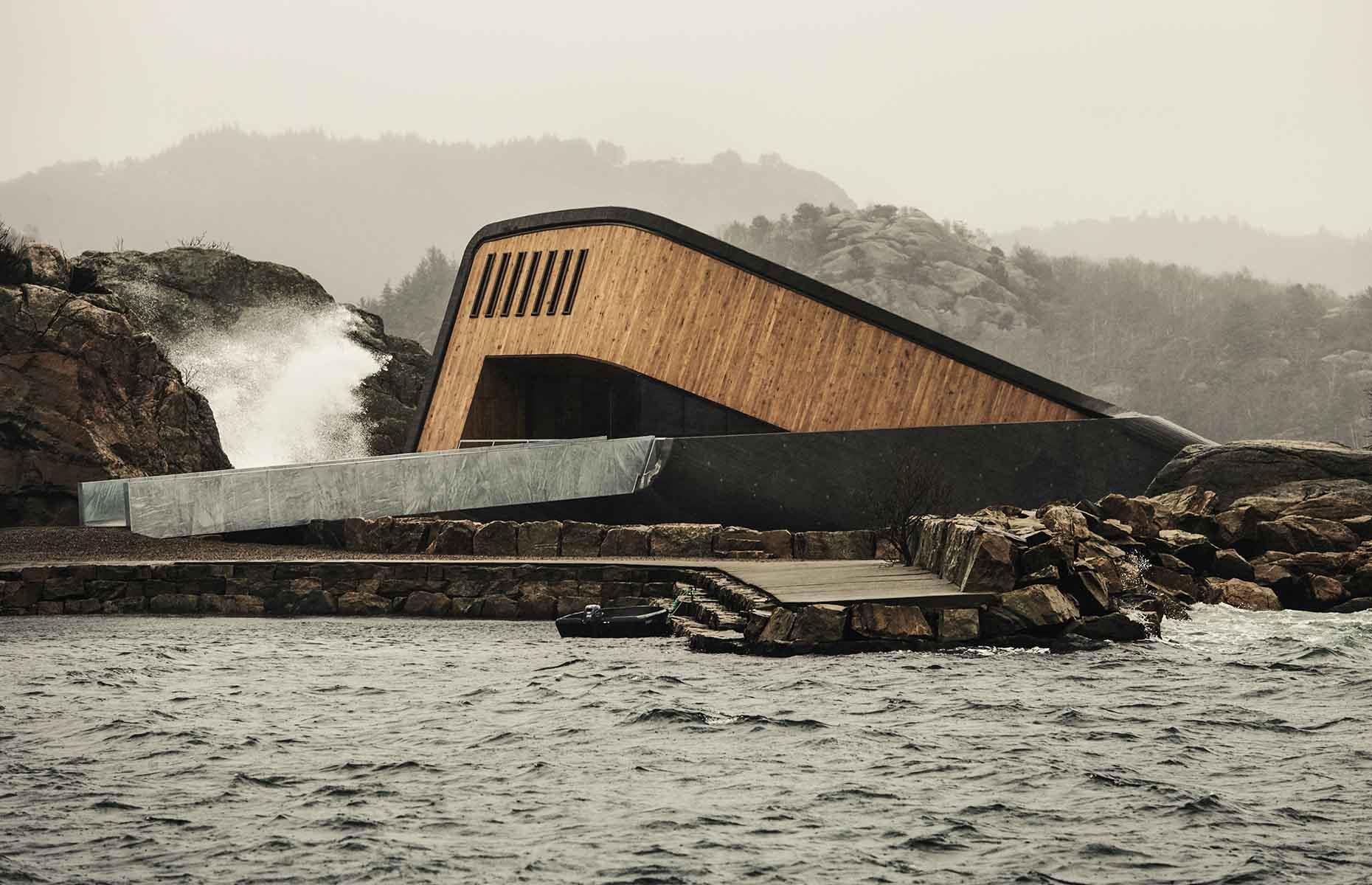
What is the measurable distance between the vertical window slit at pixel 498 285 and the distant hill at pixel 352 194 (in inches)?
4786

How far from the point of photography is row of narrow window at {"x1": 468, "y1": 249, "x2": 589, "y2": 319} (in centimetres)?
2606

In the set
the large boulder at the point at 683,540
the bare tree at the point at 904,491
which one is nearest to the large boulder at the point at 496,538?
the large boulder at the point at 683,540

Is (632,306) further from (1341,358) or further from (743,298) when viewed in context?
(1341,358)

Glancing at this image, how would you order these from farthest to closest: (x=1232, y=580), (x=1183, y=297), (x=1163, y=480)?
1. (x=1183, y=297)
2. (x=1163, y=480)
3. (x=1232, y=580)

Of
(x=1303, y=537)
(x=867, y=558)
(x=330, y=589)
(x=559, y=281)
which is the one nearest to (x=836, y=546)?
(x=867, y=558)

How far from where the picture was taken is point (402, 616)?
18.0 metres

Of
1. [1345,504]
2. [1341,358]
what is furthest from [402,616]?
[1341,358]

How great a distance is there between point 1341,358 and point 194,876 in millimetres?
102943

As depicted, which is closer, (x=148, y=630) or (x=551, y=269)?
(x=148, y=630)

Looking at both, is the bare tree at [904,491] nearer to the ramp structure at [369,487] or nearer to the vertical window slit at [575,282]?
the ramp structure at [369,487]

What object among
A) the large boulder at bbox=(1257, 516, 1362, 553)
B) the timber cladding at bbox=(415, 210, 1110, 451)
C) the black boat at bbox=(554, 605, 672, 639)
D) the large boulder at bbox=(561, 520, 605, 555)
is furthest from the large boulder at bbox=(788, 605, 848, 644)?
the timber cladding at bbox=(415, 210, 1110, 451)

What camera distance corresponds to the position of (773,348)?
80.6 ft

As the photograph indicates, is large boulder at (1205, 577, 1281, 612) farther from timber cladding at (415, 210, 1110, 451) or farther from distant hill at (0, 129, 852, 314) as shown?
distant hill at (0, 129, 852, 314)

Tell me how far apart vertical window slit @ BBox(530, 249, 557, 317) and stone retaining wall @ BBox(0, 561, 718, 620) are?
364 inches
